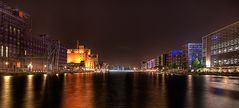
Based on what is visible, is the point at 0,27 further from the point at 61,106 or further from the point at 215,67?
the point at 61,106

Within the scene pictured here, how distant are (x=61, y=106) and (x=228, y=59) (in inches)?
6672

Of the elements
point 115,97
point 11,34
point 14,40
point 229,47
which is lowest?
point 115,97

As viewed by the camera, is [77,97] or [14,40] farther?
[14,40]

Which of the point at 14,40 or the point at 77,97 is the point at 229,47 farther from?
the point at 77,97

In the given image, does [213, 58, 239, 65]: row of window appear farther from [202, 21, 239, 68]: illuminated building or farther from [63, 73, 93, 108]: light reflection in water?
[63, 73, 93, 108]: light reflection in water

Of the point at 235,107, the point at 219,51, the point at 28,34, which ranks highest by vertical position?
the point at 28,34

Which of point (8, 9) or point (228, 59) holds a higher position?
point (8, 9)

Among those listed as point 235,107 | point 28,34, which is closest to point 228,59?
point 28,34

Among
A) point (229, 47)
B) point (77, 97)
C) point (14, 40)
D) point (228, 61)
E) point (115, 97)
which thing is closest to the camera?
point (77, 97)

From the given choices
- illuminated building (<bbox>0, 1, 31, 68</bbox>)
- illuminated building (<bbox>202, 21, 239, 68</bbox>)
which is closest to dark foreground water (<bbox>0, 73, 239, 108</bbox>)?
illuminated building (<bbox>0, 1, 31, 68</bbox>)

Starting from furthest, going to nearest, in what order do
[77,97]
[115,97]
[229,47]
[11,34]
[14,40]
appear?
[229,47] → [14,40] → [11,34] → [115,97] → [77,97]

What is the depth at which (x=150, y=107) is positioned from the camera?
26484 millimetres

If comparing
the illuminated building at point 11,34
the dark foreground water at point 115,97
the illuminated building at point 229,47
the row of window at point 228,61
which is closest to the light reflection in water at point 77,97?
the dark foreground water at point 115,97

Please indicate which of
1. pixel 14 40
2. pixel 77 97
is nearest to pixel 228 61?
pixel 14 40
